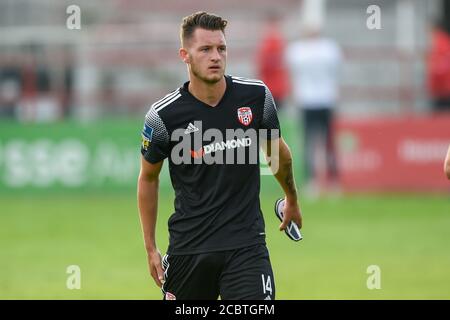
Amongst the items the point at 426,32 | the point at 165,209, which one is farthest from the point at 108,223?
the point at 426,32

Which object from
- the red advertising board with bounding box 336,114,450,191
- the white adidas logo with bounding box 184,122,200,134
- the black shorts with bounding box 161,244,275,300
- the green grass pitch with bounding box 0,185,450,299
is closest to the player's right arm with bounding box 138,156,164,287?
the black shorts with bounding box 161,244,275,300

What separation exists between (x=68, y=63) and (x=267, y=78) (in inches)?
155

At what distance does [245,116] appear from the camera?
7641 millimetres

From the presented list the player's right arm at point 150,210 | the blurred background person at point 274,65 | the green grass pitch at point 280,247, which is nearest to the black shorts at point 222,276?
the player's right arm at point 150,210

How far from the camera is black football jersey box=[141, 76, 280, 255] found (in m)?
7.53

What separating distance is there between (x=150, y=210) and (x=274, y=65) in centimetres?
1269

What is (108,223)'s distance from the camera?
16469mm

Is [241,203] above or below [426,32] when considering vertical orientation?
below

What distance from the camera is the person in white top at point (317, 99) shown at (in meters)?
19.4

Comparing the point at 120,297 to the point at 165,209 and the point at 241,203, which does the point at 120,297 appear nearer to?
the point at 241,203

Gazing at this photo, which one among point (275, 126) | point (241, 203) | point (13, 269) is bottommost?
point (13, 269)

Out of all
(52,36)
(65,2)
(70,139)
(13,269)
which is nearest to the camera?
(13,269)

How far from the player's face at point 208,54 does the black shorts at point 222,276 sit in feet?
3.92

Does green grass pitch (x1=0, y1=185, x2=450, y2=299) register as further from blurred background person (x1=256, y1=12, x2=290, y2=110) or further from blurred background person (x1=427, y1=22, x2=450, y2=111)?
blurred background person (x1=427, y1=22, x2=450, y2=111)
